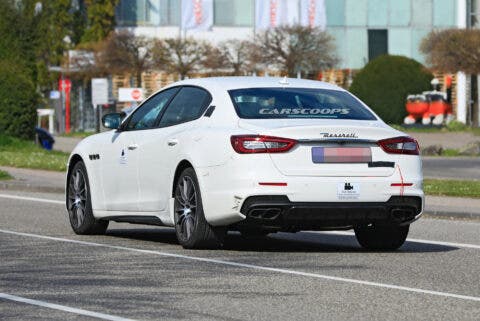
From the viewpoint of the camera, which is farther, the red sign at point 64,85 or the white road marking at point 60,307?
the red sign at point 64,85

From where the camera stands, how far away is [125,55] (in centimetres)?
7444

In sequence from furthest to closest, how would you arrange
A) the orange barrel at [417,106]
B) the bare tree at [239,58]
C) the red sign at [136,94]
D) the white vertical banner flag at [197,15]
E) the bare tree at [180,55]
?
1. the white vertical banner flag at [197,15]
2. the bare tree at [180,55]
3. the bare tree at [239,58]
4. the orange barrel at [417,106]
5. the red sign at [136,94]

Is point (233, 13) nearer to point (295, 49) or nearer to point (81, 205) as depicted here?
point (295, 49)

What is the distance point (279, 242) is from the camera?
50.3ft

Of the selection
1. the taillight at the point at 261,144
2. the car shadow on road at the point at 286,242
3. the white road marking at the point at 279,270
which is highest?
the taillight at the point at 261,144

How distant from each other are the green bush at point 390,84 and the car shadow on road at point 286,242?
5379 centimetres

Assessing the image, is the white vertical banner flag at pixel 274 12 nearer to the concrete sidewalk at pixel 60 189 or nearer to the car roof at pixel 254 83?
the concrete sidewalk at pixel 60 189

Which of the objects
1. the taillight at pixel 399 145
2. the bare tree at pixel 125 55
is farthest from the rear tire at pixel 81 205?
the bare tree at pixel 125 55

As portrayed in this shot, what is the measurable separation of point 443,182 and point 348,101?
39.9ft

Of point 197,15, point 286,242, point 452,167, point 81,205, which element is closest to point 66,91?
point 197,15

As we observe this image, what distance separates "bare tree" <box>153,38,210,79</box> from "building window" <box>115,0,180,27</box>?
11.3 metres

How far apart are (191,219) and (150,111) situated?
6.07 feet

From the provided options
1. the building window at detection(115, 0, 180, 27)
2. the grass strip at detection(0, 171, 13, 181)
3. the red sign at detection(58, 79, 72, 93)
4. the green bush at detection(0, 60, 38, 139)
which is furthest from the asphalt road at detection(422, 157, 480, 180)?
the building window at detection(115, 0, 180, 27)

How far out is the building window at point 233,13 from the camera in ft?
289
